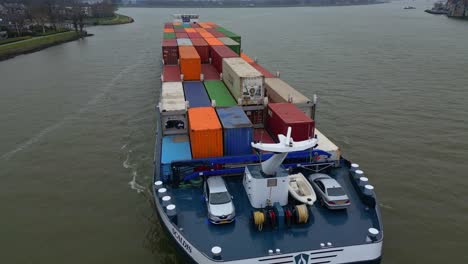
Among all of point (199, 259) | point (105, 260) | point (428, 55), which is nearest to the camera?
point (199, 259)

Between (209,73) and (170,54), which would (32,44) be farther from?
(209,73)

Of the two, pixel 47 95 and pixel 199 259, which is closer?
pixel 199 259

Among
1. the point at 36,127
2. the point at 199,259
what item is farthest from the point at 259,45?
the point at 199,259

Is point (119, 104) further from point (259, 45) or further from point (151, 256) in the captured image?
point (259, 45)

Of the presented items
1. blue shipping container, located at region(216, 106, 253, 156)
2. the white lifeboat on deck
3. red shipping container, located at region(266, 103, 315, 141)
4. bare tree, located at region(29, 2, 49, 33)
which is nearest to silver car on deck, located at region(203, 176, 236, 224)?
blue shipping container, located at region(216, 106, 253, 156)

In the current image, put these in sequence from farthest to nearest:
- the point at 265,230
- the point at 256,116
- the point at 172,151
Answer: the point at 256,116, the point at 172,151, the point at 265,230

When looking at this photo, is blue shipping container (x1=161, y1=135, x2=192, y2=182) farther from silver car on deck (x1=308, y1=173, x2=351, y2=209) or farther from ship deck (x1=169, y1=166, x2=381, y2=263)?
silver car on deck (x1=308, y1=173, x2=351, y2=209)

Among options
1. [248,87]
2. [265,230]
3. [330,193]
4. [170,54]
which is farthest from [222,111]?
[170,54]
